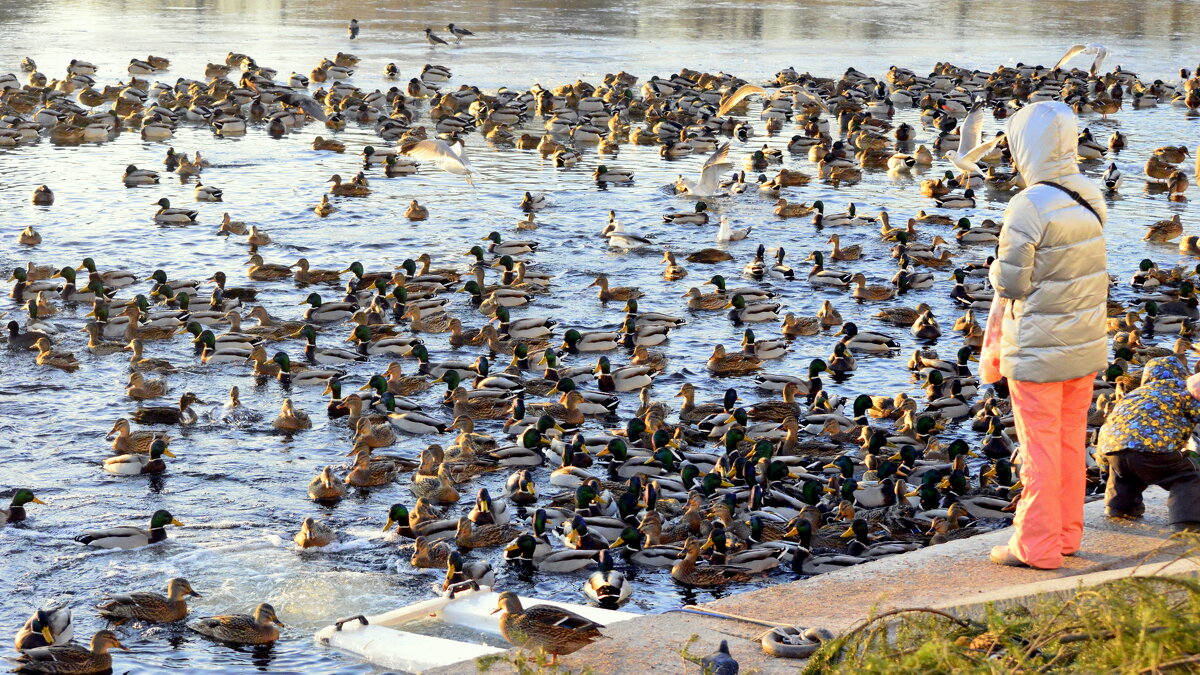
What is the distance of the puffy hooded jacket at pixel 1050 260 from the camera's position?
23.7 feet

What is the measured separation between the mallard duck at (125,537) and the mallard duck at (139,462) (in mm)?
1445

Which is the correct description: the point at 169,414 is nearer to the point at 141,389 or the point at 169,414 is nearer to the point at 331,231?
the point at 141,389

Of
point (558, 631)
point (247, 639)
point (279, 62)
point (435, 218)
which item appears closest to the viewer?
point (558, 631)

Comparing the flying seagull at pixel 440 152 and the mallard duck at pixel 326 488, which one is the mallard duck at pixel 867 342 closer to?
the mallard duck at pixel 326 488

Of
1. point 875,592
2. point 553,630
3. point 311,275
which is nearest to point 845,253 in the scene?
point 311,275

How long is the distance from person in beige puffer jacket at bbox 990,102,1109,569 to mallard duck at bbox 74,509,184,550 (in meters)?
6.93

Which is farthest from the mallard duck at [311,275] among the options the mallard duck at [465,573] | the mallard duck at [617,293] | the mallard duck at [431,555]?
the mallard duck at [465,573]

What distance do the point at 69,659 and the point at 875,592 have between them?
5109 mm

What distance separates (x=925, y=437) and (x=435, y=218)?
11.1 m

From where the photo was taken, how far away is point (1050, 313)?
7352 mm

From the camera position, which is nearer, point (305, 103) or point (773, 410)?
point (773, 410)

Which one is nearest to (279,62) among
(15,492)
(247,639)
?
(15,492)

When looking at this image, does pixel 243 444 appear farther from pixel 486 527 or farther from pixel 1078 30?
pixel 1078 30

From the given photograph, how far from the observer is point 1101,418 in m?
14.0
